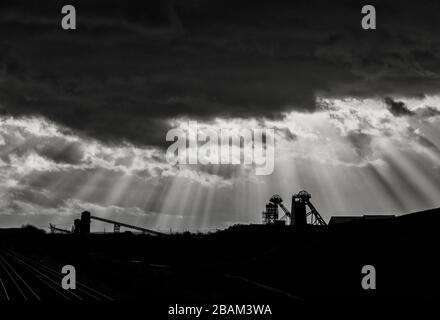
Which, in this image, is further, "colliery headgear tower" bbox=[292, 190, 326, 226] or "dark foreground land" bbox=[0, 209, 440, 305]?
"colliery headgear tower" bbox=[292, 190, 326, 226]

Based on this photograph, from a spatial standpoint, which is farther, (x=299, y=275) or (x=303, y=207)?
(x=303, y=207)

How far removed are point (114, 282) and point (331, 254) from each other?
54.9ft

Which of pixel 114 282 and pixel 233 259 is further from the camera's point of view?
pixel 233 259

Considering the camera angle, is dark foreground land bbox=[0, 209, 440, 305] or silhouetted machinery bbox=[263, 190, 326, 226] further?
silhouetted machinery bbox=[263, 190, 326, 226]

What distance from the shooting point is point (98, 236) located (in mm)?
111938

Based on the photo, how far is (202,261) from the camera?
65.6 metres

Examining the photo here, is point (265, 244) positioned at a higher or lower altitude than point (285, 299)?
higher

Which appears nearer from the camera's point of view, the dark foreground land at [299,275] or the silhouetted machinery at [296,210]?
the dark foreground land at [299,275]
